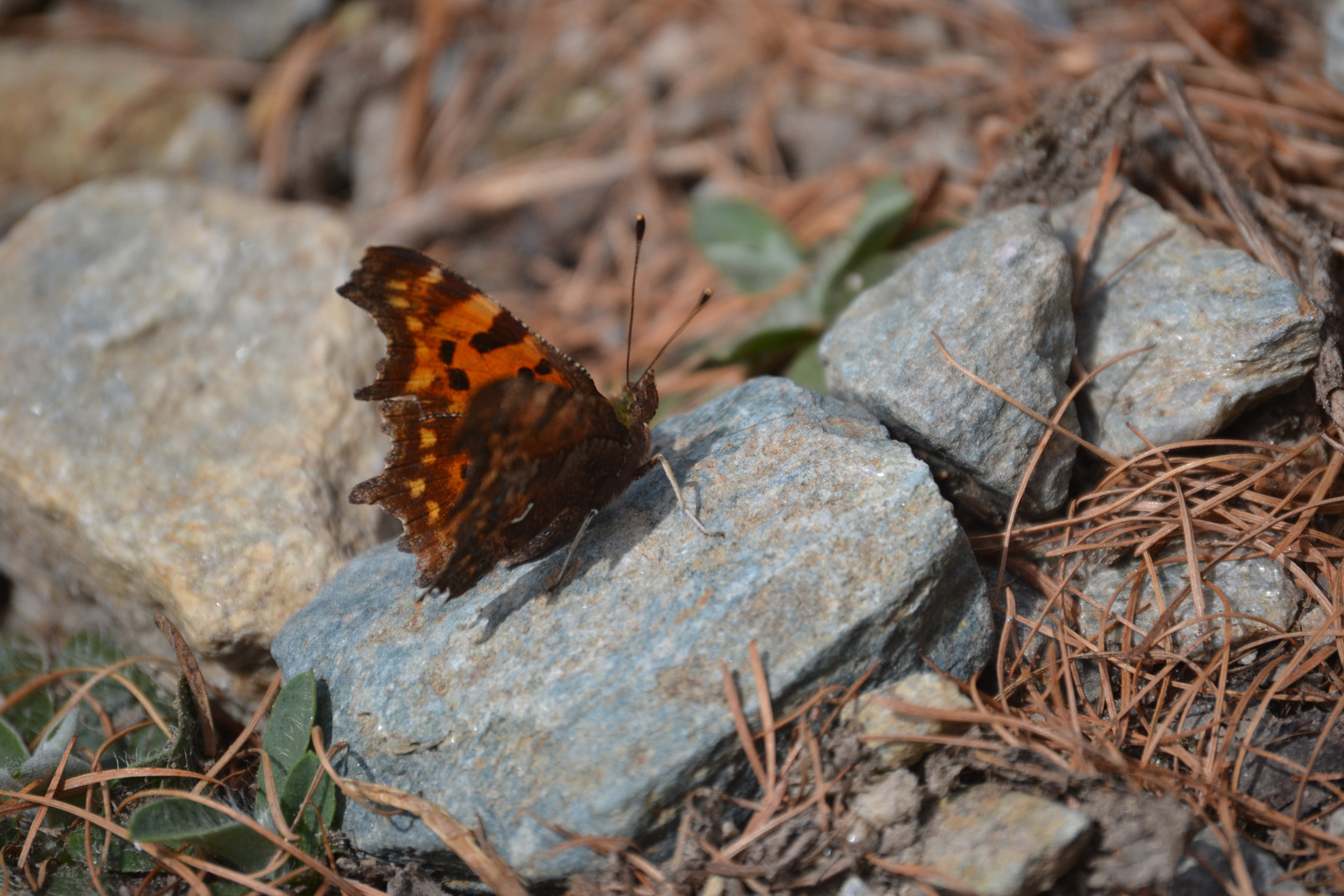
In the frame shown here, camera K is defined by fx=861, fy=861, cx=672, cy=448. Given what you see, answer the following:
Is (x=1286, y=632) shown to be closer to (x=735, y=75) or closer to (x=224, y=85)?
(x=735, y=75)

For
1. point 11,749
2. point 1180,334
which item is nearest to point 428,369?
point 11,749

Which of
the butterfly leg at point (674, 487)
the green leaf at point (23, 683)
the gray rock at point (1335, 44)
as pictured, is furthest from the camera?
the gray rock at point (1335, 44)

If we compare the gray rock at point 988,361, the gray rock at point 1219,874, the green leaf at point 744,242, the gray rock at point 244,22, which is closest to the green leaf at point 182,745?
the gray rock at point 988,361

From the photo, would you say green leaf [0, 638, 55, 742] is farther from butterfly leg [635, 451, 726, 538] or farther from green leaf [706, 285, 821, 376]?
green leaf [706, 285, 821, 376]

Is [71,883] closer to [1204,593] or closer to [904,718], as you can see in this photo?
[904,718]

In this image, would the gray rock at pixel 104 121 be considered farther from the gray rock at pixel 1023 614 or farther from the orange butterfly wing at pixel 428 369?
the gray rock at pixel 1023 614

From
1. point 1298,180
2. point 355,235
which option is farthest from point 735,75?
point 1298,180
